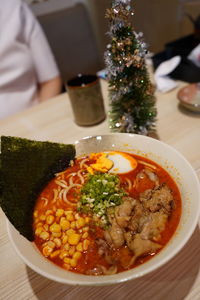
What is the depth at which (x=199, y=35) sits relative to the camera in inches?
77.2

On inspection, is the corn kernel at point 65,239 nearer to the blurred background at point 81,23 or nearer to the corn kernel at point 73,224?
the corn kernel at point 73,224

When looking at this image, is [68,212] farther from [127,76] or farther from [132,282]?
[127,76]

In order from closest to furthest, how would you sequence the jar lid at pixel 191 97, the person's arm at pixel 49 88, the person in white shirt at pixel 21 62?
the jar lid at pixel 191 97 < the person in white shirt at pixel 21 62 < the person's arm at pixel 49 88

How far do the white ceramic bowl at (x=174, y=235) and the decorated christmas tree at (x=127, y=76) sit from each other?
0.17 metres

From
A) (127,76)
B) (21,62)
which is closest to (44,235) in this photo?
(127,76)

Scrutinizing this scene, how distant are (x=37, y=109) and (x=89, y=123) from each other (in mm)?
477

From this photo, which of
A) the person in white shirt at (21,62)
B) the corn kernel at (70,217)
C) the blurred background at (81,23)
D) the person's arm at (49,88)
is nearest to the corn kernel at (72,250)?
the corn kernel at (70,217)

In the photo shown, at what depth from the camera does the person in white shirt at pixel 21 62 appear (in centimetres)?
209

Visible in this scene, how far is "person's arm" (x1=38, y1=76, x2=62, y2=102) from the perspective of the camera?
2277 millimetres

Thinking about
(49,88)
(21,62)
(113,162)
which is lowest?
(49,88)

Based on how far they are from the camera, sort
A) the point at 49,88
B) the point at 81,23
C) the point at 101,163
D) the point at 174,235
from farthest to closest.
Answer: the point at 81,23 → the point at 49,88 → the point at 101,163 → the point at 174,235

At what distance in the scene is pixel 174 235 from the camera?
72cm

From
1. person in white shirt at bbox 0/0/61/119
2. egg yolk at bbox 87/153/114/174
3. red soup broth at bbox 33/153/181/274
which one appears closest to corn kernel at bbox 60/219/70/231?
red soup broth at bbox 33/153/181/274

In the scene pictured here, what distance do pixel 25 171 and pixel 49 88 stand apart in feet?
4.96
